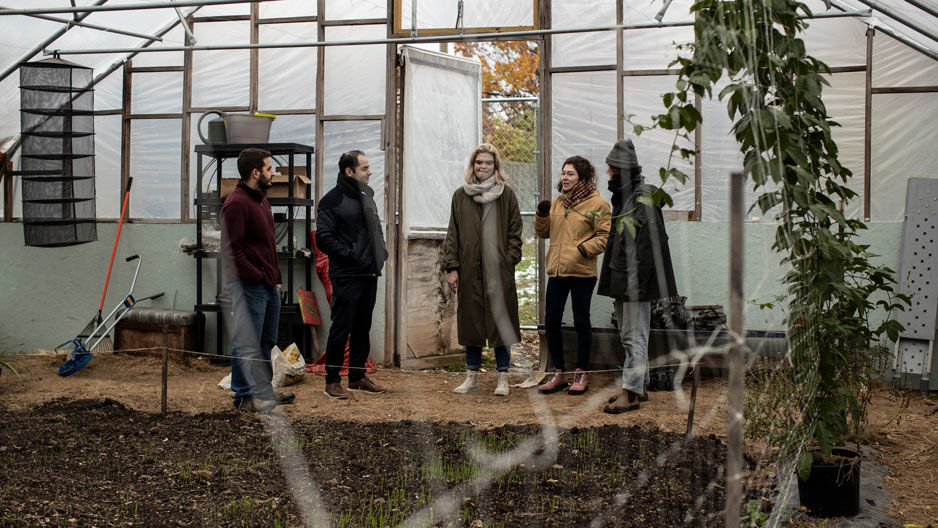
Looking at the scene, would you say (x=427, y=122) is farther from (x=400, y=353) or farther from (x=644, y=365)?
(x=644, y=365)

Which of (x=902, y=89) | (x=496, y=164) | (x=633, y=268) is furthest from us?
(x=902, y=89)

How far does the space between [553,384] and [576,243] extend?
101 cm

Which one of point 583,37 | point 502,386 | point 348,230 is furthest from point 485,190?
point 583,37

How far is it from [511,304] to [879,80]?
3.26 metres

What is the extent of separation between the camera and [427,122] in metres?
7.10

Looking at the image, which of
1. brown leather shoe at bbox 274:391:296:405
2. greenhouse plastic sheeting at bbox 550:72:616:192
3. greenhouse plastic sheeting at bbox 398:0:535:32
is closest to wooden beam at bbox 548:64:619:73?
greenhouse plastic sheeting at bbox 550:72:616:192

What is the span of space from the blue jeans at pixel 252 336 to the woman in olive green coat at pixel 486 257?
1.18 meters

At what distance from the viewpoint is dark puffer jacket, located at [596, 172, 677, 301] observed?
4.93 m

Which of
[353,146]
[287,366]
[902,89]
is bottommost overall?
[287,366]

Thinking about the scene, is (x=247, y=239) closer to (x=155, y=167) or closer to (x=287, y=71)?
(x=287, y=71)

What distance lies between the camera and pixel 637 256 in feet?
16.2

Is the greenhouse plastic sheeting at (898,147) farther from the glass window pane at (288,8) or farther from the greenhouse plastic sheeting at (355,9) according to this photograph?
the glass window pane at (288,8)

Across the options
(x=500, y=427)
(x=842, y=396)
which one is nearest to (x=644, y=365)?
(x=500, y=427)

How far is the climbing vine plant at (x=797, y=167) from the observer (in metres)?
2.74
